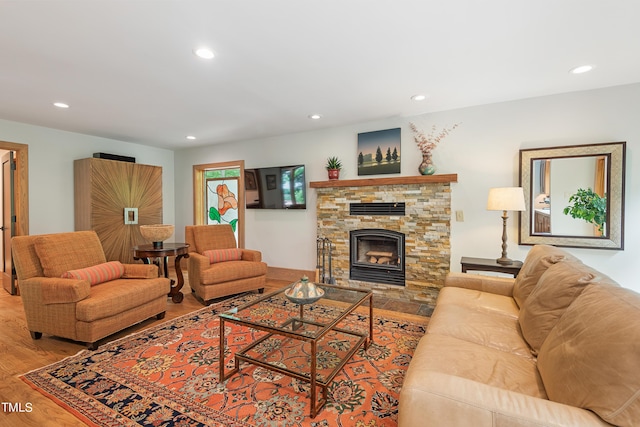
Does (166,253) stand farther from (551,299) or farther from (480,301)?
(551,299)

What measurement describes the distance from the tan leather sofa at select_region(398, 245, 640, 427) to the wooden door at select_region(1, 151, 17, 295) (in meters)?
5.28

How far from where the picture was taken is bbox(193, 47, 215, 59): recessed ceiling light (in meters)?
2.14

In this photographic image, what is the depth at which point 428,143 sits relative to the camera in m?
3.70

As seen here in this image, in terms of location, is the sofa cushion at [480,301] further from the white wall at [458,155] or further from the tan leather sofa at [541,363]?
the white wall at [458,155]

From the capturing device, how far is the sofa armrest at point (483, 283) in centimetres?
249

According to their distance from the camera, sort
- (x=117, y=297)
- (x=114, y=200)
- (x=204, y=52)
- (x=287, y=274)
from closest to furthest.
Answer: (x=204, y=52), (x=117, y=297), (x=114, y=200), (x=287, y=274)

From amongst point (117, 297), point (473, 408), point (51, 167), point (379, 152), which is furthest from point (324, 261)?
point (51, 167)

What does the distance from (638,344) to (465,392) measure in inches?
20.5

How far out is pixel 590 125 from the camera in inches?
117

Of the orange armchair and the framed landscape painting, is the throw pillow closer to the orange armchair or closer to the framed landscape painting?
the orange armchair

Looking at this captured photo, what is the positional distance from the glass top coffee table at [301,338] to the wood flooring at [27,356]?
36.3 inches

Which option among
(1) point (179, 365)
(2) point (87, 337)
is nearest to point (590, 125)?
(1) point (179, 365)

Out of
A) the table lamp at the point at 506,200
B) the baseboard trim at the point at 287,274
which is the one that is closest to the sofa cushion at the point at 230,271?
the baseboard trim at the point at 287,274

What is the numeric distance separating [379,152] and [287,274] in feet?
7.77
